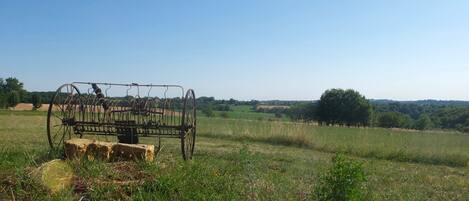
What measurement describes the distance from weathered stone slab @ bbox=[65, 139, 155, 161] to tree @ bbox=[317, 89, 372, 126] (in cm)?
6503

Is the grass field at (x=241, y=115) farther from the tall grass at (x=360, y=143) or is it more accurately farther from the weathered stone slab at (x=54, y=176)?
the weathered stone slab at (x=54, y=176)

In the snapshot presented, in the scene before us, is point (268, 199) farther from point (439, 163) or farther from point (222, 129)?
point (222, 129)

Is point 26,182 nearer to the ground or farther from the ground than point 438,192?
farther from the ground

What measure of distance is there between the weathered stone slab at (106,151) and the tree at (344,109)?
6503 centimetres

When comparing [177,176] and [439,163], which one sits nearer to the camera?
[177,176]

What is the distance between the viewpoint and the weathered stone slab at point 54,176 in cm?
618

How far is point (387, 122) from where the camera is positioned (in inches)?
2975

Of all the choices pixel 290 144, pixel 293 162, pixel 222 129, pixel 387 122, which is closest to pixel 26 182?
pixel 293 162

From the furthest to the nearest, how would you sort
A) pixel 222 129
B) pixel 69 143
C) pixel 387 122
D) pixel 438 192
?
pixel 387 122, pixel 222 129, pixel 438 192, pixel 69 143

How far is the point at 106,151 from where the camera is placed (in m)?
8.01

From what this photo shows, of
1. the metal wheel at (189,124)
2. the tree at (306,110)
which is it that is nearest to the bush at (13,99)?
the tree at (306,110)

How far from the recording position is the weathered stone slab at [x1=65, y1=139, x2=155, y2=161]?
7.86 metres

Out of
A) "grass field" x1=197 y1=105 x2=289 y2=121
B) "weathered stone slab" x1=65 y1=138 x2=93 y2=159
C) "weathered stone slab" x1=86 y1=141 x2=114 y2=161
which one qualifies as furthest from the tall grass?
"weathered stone slab" x1=65 y1=138 x2=93 y2=159

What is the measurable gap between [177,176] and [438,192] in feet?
18.1
